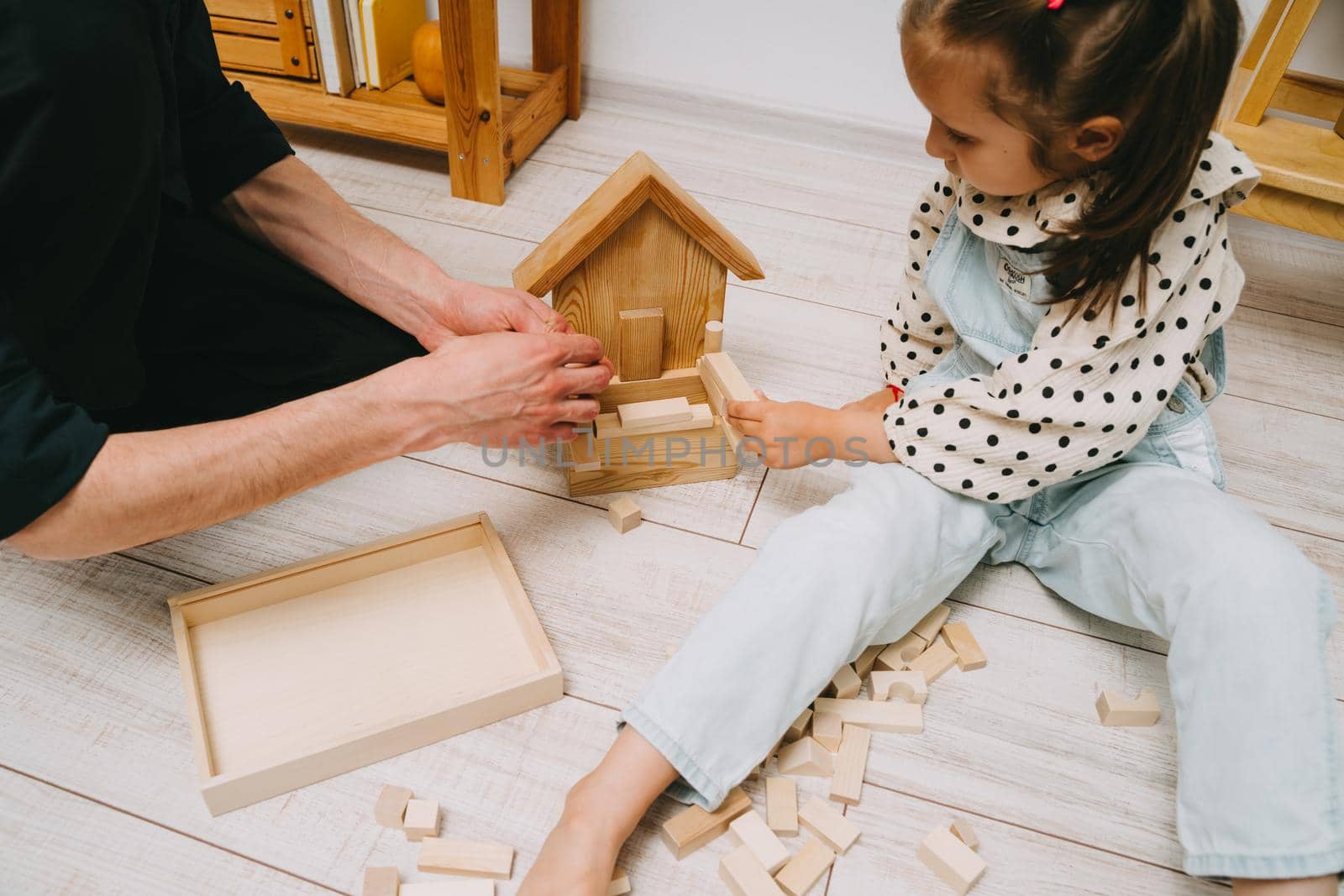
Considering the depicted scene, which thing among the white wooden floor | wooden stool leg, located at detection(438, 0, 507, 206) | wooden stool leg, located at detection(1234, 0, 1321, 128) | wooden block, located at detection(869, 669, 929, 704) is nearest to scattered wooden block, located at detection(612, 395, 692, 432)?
the white wooden floor

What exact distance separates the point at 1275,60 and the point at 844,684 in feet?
3.20

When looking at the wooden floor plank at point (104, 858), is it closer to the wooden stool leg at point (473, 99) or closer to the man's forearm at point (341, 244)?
the man's forearm at point (341, 244)

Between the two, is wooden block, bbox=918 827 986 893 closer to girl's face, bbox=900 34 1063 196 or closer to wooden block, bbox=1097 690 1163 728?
wooden block, bbox=1097 690 1163 728

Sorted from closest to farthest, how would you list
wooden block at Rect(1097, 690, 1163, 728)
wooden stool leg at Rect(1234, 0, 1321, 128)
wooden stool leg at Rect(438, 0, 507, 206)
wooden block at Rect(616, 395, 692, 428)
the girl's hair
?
the girl's hair, wooden block at Rect(1097, 690, 1163, 728), wooden block at Rect(616, 395, 692, 428), wooden stool leg at Rect(1234, 0, 1321, 128), wooden stool leg at Rect(438, 0, 507, 206)

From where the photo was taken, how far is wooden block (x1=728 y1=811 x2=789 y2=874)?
0.73m

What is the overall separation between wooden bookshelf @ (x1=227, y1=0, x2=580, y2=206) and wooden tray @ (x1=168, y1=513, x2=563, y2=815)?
0.75 meters

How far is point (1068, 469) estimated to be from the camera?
812 millimetres

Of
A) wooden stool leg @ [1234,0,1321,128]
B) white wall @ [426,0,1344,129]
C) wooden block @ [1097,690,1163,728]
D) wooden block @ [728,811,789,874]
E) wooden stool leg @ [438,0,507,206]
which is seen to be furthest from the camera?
white wall @ [426,0,1344,129]

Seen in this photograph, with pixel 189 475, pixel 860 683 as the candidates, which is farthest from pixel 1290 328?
pixel 189 475

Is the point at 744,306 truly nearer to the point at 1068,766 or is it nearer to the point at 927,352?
the point at 927,352

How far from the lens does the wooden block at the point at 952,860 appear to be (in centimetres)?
73

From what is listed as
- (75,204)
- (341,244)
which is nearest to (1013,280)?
(341,244)

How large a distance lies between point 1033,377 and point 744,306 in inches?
22.4

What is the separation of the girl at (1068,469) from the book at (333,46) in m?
1.04
